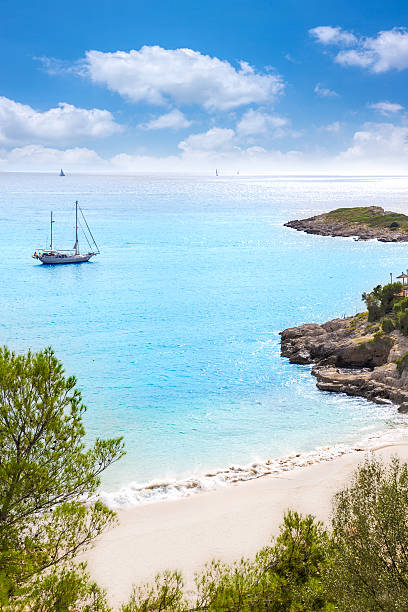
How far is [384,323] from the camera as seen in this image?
44719 mm

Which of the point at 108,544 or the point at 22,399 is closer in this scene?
the point at 22,399

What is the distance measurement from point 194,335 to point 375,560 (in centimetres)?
4627

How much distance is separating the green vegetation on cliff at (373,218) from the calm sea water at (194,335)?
17165 mm

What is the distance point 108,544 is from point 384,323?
30.3 m

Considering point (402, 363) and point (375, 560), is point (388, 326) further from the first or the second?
point (375, 560)

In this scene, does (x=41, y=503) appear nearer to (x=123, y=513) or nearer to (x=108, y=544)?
(x=108, y=544)

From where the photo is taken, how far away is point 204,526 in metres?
23.4

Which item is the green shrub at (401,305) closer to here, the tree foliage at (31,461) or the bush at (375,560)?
the bush at (375,560)

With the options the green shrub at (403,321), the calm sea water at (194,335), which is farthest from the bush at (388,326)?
the calm sea water at (194,335)

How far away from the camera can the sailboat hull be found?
327ft

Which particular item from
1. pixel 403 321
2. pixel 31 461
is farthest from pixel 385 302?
pixel 31 461

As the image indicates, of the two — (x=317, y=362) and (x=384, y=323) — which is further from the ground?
(x=384, y=323)

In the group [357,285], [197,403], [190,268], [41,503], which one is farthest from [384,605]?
[190,268]

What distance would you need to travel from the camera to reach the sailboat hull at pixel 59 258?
9962 centimetres
